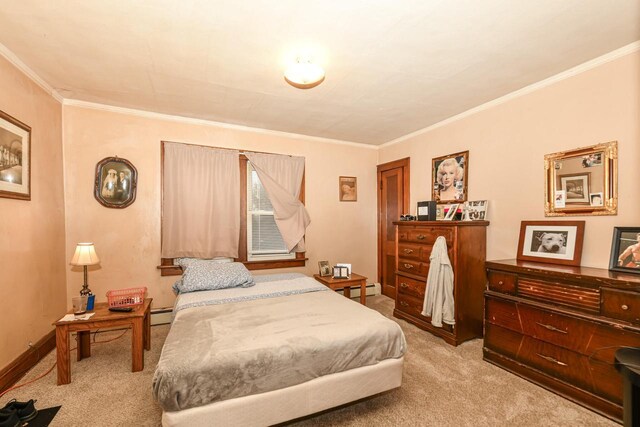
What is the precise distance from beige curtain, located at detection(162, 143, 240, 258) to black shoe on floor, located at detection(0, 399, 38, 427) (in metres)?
1.84

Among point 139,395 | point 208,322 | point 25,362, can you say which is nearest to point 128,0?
point 208,322

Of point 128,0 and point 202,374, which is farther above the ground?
point 128,0

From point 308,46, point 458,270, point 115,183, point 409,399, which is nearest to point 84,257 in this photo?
point 115,183

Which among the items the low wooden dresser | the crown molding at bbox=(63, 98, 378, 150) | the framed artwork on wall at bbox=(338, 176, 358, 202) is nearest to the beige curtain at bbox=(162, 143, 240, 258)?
the crown molding at bbox=(63, 98, 378, 150)

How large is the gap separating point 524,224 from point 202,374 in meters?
3.14

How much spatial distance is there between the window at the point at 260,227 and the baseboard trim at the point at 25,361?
223cm

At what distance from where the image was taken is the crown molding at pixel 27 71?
229 centimetres

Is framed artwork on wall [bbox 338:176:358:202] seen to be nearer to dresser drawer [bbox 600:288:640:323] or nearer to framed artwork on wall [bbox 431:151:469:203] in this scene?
framed artwork on wall [bbox 431:151:469:203]

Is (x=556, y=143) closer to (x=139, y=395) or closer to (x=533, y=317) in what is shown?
(x=533, y=317)

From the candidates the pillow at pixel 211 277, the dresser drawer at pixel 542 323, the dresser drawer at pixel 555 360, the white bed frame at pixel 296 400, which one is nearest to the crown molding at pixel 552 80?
the dresser drawer at pixel 542 323

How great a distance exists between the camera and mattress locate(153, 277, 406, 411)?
1.59 metres

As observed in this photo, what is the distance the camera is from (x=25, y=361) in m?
2.47

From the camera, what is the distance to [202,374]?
1.60 m

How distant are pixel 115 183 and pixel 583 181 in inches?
193
